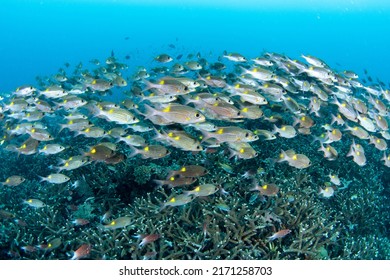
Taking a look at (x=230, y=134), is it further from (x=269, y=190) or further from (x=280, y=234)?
(x=280, y=234)

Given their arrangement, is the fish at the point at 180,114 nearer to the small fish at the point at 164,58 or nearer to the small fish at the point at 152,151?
the small fish at the point at 152,151

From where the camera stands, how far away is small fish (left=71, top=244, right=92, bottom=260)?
198 inches

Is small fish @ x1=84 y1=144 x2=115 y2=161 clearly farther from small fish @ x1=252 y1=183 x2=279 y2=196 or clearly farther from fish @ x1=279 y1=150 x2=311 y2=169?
fish @ x1=279 y1=150 x2=311 y2=169

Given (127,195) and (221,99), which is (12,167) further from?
(221,99)

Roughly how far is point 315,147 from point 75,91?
21.9ft

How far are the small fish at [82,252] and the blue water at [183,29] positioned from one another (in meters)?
72.1

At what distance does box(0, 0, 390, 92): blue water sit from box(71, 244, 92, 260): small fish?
237 feet

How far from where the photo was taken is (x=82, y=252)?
5070 mm

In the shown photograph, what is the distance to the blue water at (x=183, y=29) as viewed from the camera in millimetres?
91550

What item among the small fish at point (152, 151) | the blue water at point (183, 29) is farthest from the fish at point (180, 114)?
the blue water at point (183, 29)

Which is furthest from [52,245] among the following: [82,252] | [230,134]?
[230,134]

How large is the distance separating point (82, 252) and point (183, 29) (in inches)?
4770

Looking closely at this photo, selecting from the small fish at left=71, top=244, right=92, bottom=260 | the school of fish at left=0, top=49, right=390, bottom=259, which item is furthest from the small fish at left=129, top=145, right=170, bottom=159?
the small fish at left=71, top=244, right=92, bottom=260

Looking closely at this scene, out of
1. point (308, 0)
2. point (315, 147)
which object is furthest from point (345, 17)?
point (315, 147)
